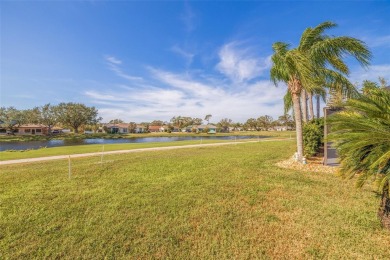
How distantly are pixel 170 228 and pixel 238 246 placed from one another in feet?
4.49

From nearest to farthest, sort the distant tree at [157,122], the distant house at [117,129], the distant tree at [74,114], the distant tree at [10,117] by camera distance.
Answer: the distant tree at [10,117], the distant tree at [74,114], the distant house at [117,129], the distant tree at [157,122]

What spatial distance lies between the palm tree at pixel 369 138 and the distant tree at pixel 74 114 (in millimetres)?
74840

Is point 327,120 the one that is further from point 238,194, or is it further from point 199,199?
point 199,199

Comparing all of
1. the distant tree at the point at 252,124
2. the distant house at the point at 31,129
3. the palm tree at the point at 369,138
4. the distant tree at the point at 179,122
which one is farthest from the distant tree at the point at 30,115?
the distant tree at the point at 252,124

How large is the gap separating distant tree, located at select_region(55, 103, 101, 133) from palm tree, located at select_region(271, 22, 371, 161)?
69479mm

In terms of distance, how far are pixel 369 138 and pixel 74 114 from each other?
75447 mm

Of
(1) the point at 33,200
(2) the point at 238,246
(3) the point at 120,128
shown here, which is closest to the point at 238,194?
(2) the point at 238,246

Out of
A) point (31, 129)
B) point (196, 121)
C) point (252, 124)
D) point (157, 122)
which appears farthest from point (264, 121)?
point (31, 129)

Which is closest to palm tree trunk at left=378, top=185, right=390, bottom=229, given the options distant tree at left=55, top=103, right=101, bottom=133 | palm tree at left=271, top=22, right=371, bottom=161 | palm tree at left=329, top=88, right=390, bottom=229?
palm tree at left=329, top=88, right=390, bottom=229

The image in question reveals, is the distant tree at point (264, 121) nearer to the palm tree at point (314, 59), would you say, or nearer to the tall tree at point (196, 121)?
the tall tree at point (196, 121)

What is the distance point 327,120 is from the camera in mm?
4000

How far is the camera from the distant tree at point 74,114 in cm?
6569

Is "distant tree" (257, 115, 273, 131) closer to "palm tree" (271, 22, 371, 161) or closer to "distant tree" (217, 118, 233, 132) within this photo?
"distant tree" (217, 118, 233, 132)

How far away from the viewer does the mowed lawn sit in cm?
342
